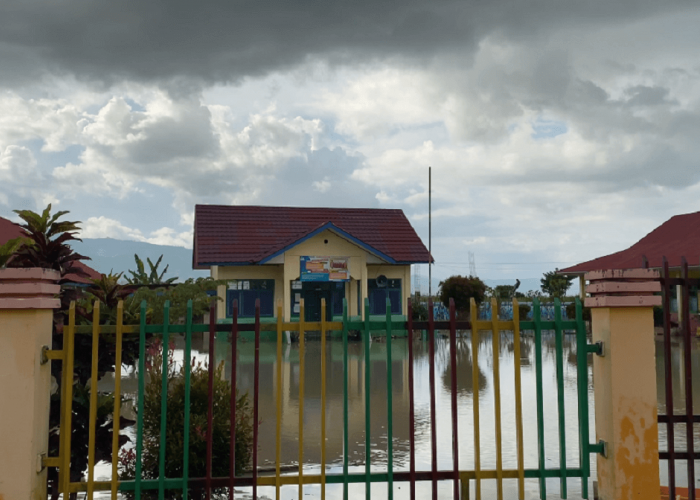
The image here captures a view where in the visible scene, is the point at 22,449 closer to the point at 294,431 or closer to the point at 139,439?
the point at 139,439

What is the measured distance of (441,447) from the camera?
8.78 m

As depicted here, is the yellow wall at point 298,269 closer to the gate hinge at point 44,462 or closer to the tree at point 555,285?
the tree at point 555,285

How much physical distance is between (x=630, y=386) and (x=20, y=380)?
464 cm

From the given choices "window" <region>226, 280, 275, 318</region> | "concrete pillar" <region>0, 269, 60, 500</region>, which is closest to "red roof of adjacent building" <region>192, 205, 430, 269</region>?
"window" <region>226, 280, 275, 318</region>

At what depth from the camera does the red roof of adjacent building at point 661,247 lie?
98.8 feet

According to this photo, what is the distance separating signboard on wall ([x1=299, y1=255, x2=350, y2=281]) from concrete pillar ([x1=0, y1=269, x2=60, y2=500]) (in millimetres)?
25788

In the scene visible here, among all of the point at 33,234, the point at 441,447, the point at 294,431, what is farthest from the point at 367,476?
the point at 294,431

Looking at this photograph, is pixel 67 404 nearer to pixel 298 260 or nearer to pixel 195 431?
pixel 195 431

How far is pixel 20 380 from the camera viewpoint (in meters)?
4.67

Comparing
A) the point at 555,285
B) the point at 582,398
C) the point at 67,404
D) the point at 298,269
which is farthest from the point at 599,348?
the point at 555,285

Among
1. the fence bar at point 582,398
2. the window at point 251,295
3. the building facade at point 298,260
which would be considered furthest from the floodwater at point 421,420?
the window at point 251,295

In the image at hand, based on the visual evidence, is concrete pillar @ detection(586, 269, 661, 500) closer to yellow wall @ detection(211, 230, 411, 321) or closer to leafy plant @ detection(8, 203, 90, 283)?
leafy plant @ detection(8, 203, 90, 283)

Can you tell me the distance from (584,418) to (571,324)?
729mm

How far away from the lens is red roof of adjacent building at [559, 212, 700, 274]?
98.8 feet
